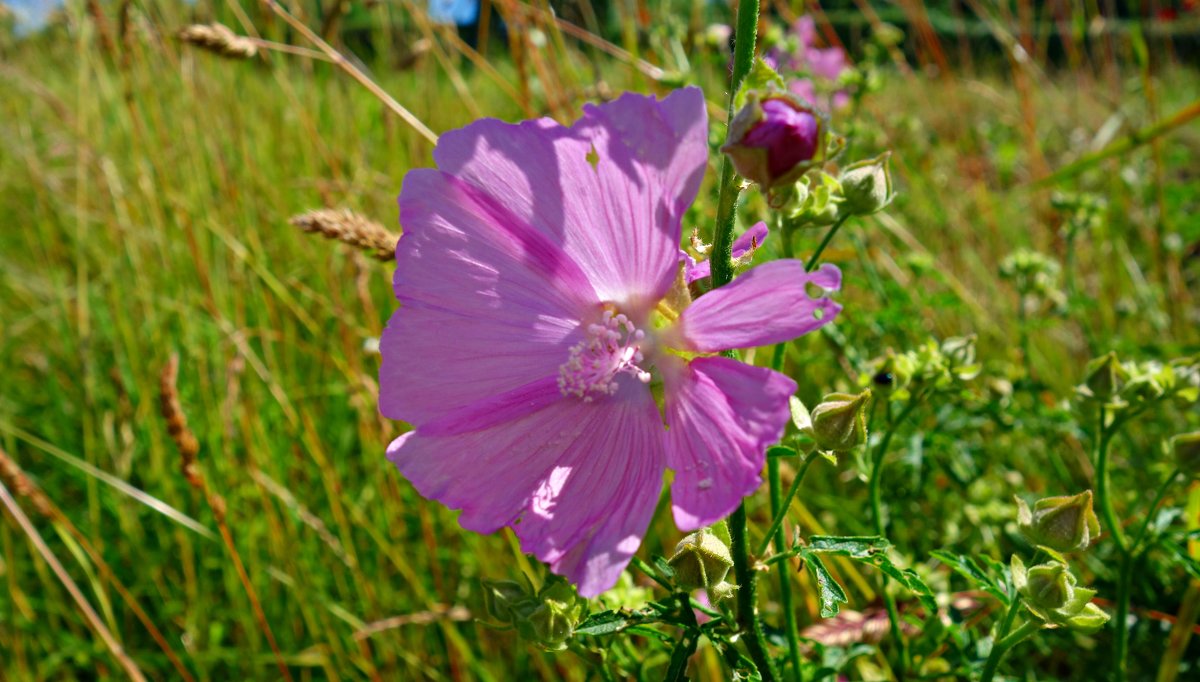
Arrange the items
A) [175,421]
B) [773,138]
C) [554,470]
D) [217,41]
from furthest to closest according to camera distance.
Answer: [217,41]
[175,421]
[554,470]
[773,138]

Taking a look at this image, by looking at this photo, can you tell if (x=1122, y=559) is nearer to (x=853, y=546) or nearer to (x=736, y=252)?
(x=853, y=546)

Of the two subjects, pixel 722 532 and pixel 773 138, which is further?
pixel 722 532

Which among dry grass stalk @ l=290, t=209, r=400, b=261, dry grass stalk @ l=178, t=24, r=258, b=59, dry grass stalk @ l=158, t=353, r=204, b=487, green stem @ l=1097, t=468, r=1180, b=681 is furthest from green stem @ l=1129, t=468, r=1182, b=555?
dry grass stalk @ l=178, t=24, r=258, b=59

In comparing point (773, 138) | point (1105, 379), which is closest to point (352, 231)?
point (773, 138)

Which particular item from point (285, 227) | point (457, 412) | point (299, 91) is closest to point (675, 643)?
point (457, 412)

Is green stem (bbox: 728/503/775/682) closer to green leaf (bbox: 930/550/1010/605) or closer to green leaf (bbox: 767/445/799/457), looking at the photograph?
green leaf (bbox: 767/445/799/457)

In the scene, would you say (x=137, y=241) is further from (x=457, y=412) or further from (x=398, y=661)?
(x=457, y=412)
